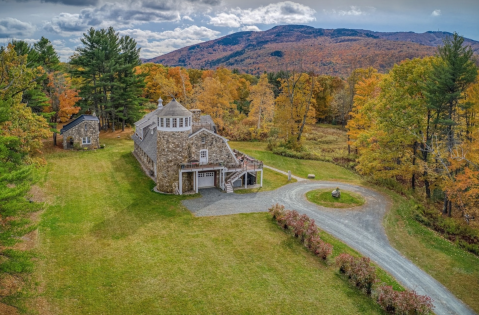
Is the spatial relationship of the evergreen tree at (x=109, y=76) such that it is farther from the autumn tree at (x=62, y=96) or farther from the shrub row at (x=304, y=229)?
the shrub row at (x=304, y=229)

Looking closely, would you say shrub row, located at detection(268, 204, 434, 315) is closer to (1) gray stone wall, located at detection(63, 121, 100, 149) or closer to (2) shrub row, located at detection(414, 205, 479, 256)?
(2) shrub row, located at detection(414, 205, 479, 256)

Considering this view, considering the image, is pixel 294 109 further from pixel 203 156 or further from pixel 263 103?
pixel 203 156

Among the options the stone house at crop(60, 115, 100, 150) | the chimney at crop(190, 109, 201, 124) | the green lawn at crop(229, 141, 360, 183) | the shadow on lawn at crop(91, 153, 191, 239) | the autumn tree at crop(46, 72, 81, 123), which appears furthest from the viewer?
the autumn tree at crop(46, 72, 81, 123)

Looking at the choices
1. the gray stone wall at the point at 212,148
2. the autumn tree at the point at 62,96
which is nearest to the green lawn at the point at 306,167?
the gray stone wall at the point at 212,148

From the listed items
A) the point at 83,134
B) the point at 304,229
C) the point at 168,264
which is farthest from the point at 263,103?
the point at 168,264

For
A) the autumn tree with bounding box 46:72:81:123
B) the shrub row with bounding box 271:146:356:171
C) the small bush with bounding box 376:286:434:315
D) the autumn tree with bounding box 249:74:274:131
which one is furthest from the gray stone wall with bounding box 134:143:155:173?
the small bush with bounding box 376:286:434:315
